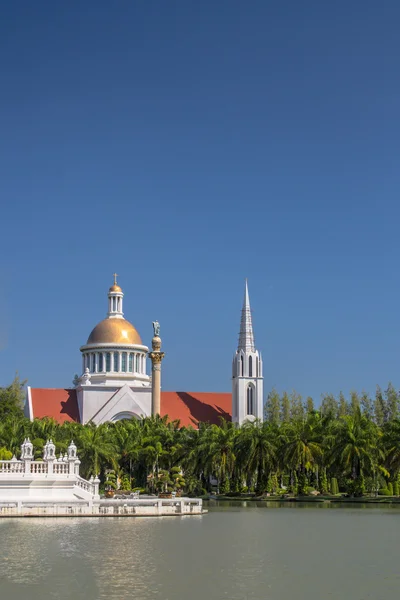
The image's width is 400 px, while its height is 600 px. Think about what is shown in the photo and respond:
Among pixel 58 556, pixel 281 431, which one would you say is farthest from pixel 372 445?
pixel 58 556

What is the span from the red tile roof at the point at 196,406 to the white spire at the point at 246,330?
845cm

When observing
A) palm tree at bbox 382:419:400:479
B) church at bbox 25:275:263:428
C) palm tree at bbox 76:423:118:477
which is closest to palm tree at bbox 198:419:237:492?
palm tree at bbox 76:423:118:477

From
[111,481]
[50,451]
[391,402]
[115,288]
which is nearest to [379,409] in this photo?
[391,402]

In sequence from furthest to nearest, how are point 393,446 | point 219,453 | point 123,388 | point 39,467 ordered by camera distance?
point 123,388
point 219,453
point 393,446
point 39,467

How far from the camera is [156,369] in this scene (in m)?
101

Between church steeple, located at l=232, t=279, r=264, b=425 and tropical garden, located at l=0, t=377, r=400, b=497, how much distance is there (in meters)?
28.7

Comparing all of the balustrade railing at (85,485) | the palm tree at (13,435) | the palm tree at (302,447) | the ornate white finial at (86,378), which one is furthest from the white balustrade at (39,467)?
the ornate white finial at (86,378)

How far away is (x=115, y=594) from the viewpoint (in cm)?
Answer: 2553

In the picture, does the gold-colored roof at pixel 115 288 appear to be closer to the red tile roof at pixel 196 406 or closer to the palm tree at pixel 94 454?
the red tile roof at pixel 196 406

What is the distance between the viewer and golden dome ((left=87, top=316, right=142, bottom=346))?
364 feet

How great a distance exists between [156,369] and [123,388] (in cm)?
703

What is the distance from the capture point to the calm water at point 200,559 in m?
26.2

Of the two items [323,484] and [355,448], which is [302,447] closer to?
[355,448]

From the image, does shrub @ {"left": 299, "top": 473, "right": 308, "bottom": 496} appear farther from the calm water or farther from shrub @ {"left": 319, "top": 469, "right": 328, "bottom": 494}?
the calm water
